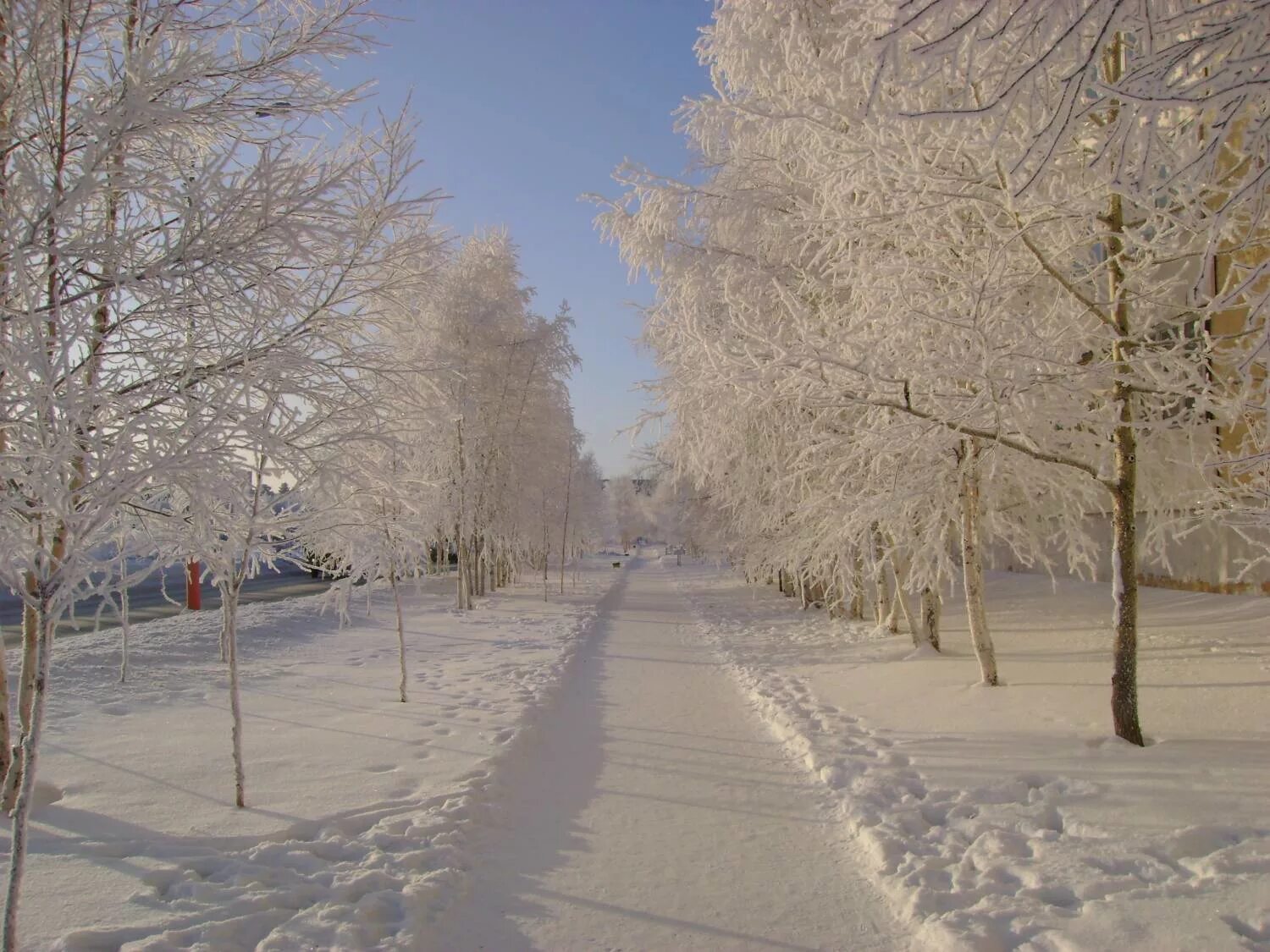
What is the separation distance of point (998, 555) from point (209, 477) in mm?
20999

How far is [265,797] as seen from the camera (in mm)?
4879

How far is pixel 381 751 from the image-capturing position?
5957 mm

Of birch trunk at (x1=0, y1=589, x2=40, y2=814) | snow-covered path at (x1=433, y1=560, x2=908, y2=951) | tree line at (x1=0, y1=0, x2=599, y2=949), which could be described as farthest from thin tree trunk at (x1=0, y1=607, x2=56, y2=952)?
birch trunk at (x1=0, y1=589, x2=40, y2=814)

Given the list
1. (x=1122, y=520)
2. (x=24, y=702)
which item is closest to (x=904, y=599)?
(x=1122, y=520)

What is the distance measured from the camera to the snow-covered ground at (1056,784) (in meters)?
3.15

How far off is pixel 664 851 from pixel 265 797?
271cm

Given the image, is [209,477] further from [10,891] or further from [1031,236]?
[1031,236]

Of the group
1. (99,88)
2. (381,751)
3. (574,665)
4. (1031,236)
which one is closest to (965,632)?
(574,665)

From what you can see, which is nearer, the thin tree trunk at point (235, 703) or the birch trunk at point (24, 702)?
the birch trunk at point (24, 702)

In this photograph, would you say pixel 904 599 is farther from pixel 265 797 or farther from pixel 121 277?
pixel 121 277

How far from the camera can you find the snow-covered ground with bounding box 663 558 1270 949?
315 cm

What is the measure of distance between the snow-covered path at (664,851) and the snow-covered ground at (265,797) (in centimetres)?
33

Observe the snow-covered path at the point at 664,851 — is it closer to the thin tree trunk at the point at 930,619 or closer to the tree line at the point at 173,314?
the tree line at the point at 173,314

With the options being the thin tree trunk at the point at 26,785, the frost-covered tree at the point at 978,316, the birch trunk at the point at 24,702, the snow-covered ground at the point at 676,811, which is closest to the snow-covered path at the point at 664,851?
the snow-covered ground at the point at 676,811
